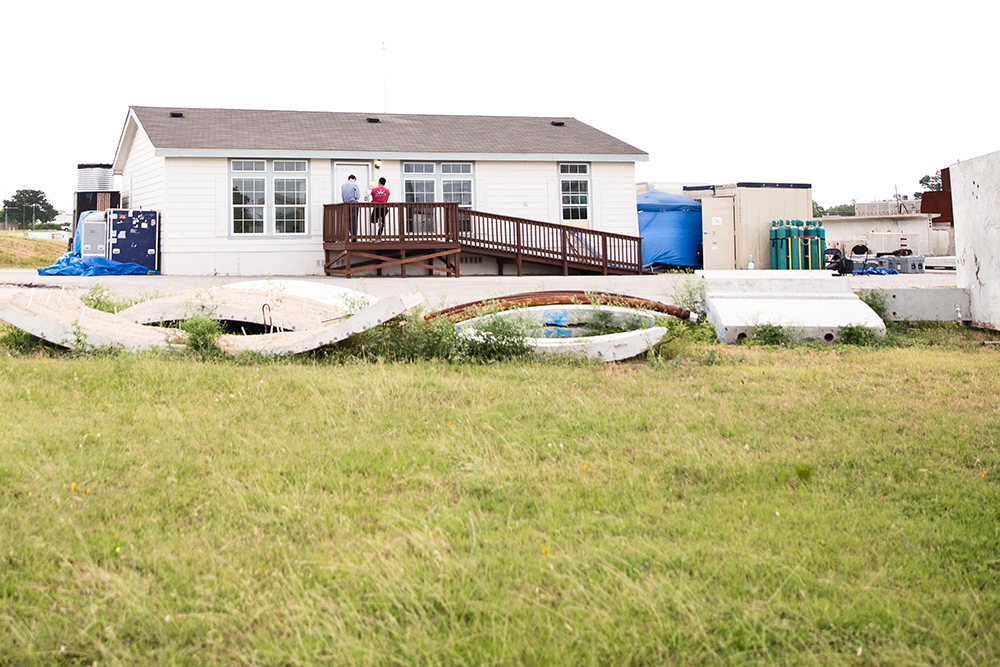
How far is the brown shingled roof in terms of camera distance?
20.6 meters

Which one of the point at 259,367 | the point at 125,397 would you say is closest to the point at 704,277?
the point at 259,367

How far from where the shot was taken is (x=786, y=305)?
8.77 meters

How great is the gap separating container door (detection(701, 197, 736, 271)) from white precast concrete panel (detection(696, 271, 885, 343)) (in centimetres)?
1171

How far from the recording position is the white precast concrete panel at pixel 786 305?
827 cm

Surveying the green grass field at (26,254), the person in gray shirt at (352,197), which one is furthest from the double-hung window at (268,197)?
the green grass field at (26,254)

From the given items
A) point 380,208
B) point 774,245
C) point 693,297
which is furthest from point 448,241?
point 693,297

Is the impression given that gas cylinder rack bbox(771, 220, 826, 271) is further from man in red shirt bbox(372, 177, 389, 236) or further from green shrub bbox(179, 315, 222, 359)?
green shrub bbox(179, 315, 222, 359)

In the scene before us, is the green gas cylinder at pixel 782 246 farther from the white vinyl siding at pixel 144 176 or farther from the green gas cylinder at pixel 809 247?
the white vinyl siding at pixel 144 176

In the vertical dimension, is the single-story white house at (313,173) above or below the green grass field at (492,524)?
above

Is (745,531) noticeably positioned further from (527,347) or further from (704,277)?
(704,277)

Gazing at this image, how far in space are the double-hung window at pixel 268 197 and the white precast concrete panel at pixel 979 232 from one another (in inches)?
596

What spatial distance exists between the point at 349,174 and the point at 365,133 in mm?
1710

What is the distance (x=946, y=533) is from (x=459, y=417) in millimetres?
2607

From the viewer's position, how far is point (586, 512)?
3.34m
